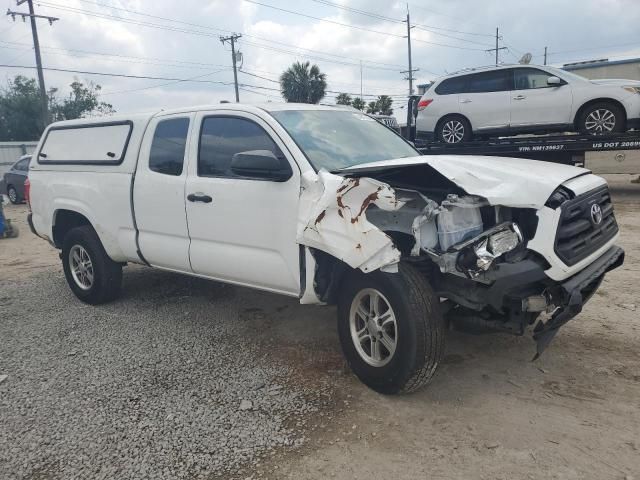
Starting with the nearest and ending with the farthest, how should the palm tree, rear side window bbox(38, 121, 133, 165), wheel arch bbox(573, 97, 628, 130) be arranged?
rear side window bbox(38, 121, 133, 165) → wheel arch bbox(573, 97, 628, 130) → the palm tree

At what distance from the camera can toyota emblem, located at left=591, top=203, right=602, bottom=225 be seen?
3.32m

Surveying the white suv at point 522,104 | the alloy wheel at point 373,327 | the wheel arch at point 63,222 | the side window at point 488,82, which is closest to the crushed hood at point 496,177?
the alloy wheel at point 373,327

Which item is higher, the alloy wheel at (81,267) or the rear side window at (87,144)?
the rear side window at (87,144)

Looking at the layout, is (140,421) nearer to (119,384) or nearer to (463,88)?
(119,384)

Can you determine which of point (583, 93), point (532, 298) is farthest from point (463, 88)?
point (532, 298)

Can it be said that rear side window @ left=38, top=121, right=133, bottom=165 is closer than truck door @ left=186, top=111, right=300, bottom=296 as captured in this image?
No

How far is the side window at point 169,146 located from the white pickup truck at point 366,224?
0.5 inches

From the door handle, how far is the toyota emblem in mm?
2722

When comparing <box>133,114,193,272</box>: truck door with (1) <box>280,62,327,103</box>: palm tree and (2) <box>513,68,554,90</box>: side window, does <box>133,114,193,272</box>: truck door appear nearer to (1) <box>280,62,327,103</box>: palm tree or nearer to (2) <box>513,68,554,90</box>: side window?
(2) <box>513,68,554,90</box>: side window

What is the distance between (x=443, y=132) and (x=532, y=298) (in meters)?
9.02

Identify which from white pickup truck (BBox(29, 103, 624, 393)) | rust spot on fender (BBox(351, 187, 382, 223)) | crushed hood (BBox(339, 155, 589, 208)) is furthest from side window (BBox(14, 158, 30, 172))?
rust spot on fender (BBox(351, 187, 382, 223))

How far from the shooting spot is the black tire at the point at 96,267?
208 inches

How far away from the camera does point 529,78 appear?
403 inches

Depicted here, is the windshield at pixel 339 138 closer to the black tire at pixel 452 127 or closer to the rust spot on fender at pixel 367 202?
the rust spot on fender at pixel 367 202
